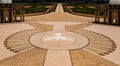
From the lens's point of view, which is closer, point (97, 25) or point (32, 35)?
point (32, 35)

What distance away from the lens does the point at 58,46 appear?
15.8 meters

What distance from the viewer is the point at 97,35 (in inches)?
760

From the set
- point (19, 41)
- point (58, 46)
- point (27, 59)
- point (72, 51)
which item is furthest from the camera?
point (19, 41)

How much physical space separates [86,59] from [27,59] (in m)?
3.91

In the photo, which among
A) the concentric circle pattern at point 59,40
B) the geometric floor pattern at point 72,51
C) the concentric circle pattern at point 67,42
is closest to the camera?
the geometric floor pattern at point 72,51

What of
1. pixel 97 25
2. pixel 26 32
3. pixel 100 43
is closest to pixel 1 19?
pixel 26 32

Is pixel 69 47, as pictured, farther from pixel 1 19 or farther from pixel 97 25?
pixel 1 19

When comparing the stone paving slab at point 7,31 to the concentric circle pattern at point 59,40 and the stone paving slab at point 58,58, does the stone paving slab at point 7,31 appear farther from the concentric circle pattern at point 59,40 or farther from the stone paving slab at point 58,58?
the stone paving slab at point 58,58

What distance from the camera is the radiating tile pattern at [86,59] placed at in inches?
503

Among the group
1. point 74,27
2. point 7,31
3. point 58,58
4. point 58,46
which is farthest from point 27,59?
point 74,27

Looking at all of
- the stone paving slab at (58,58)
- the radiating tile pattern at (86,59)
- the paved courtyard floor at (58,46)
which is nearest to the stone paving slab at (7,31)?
the paved courtyard floor at (58,46)

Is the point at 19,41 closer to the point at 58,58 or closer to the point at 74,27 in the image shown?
the point at 58,58

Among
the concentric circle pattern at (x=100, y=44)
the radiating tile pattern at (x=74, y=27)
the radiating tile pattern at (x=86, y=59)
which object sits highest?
the radiating tile pattern at (x=74, y=27)

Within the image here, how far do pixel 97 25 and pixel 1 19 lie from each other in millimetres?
11531
